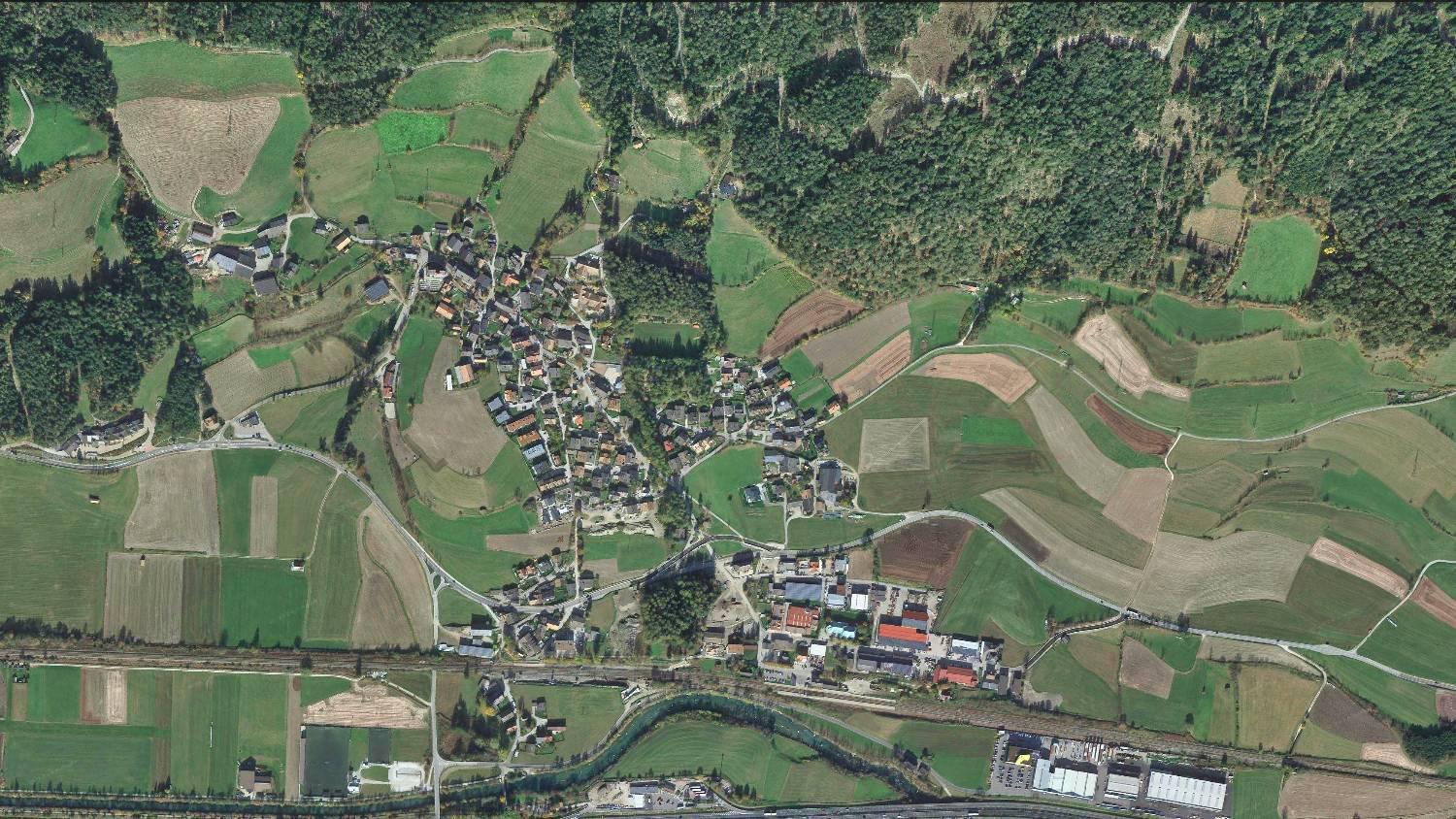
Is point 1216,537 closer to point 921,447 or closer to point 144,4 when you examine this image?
point 921,447

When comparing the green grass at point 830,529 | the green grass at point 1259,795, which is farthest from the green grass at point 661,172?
the green grass at point 1259,795

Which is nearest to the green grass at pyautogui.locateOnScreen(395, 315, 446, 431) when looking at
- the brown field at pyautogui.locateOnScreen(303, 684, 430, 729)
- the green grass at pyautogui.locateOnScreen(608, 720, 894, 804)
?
the brown field at pyautogui.locateOnScreen(303, 684, 430, 729)

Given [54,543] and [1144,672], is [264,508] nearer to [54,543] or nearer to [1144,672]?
[54,543]

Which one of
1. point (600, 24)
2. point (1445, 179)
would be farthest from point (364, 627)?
point (1445, 179)

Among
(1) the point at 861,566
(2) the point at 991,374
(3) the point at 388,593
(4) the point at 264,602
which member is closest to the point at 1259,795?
(1) the point at 861,566

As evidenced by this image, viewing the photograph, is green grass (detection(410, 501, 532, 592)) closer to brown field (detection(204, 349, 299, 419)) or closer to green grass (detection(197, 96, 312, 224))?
brown field (detection(204, 349, 299, 419))
